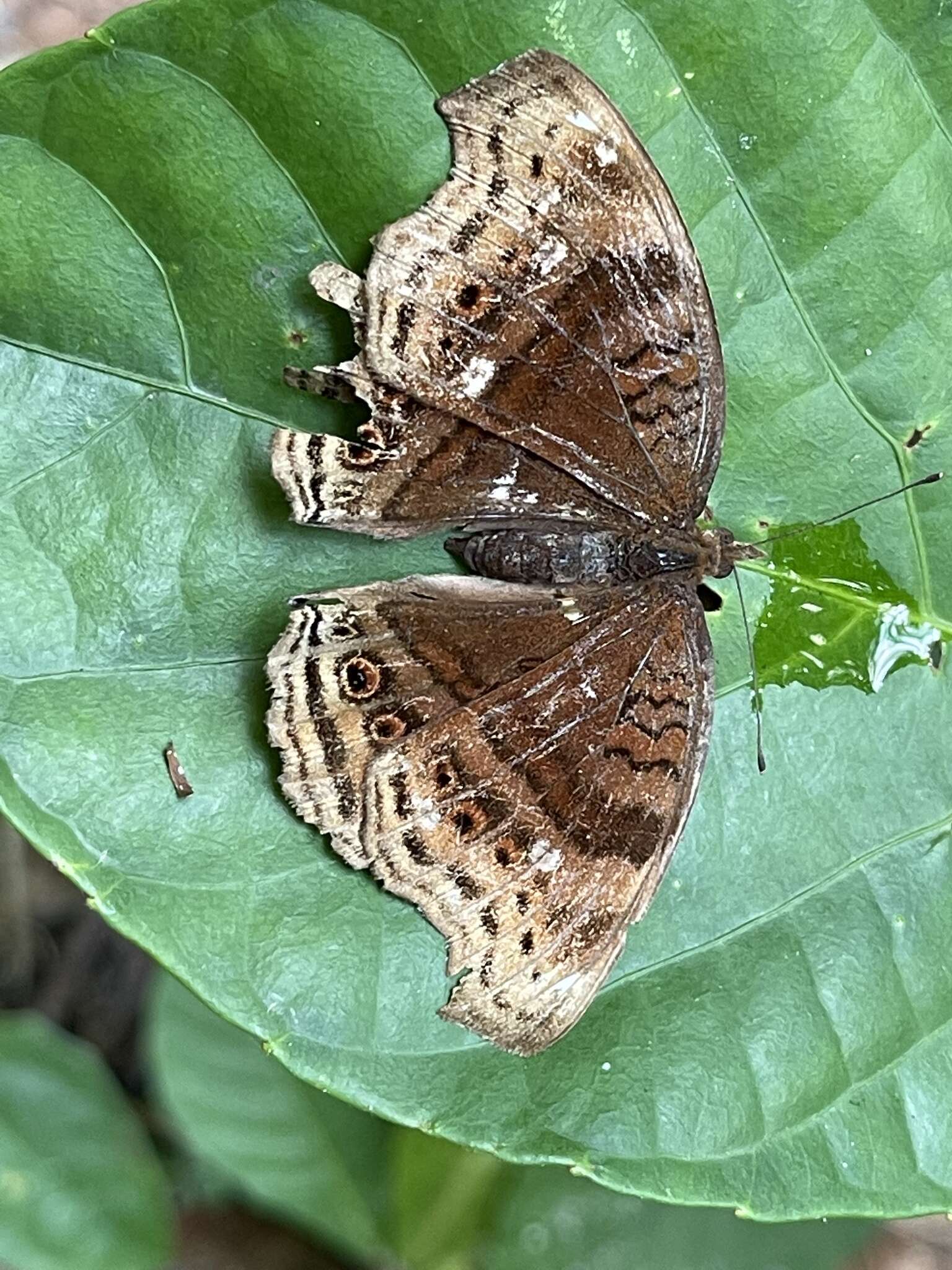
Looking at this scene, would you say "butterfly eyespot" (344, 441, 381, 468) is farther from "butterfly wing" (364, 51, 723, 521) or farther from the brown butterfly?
"butterfly wing" (364, 51, 723, 521)

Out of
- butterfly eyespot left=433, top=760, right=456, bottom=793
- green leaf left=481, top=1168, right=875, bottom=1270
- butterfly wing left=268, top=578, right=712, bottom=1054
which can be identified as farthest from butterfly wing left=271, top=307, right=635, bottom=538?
green leaf left=481, top=1168, right=875, bottom=1270

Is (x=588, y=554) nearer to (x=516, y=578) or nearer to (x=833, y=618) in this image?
(x=516, y=578)

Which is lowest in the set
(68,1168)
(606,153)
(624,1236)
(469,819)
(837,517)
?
(68,1168)

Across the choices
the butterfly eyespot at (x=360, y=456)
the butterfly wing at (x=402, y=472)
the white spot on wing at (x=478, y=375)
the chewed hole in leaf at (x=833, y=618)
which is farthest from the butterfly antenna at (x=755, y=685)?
the butterfly eyespot at (x=360, y=456)

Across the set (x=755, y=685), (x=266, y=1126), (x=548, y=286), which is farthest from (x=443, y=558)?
(x=266, y=1126)

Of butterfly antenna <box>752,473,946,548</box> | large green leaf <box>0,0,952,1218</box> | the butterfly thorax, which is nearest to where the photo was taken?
large green leaf <box>0,0,952,1218</box>

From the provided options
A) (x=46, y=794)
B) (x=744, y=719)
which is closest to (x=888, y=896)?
(x=744, y=719)
